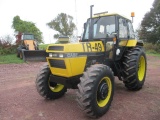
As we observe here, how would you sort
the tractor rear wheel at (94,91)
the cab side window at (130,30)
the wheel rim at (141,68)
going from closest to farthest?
1. the tractor rear wheel at (94,91)
2. the cab side window at (130,30)
3. the wheel rim at (141,68)

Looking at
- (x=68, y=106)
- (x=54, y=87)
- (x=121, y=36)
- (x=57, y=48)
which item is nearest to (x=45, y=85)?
(x=54, y=87)

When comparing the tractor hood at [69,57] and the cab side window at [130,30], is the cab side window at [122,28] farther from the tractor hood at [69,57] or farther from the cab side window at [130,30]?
the tractor hood at [69,57]

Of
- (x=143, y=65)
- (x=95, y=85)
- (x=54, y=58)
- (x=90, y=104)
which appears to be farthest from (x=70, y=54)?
(x=143, y=65)

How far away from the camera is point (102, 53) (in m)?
4.95

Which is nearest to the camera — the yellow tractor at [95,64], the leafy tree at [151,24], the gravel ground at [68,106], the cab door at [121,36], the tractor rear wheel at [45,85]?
the yellow tractor at [95,64]

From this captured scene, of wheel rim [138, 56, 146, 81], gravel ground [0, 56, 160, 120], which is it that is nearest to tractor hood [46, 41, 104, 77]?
gravel ground [0, 56, 160, 120]

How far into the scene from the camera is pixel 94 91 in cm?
384

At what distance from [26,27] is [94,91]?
4562 centimetres

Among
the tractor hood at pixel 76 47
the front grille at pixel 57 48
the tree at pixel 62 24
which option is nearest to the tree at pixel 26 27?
the tree at pixel 62 24

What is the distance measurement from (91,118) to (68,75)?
104 cm

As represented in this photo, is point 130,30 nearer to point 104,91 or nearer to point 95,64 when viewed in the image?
point 95,64

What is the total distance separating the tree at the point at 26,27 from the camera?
46.1m

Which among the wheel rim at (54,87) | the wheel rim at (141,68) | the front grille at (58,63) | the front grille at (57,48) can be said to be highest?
the front grille at (57,48)

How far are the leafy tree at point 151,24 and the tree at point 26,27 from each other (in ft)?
81.9
